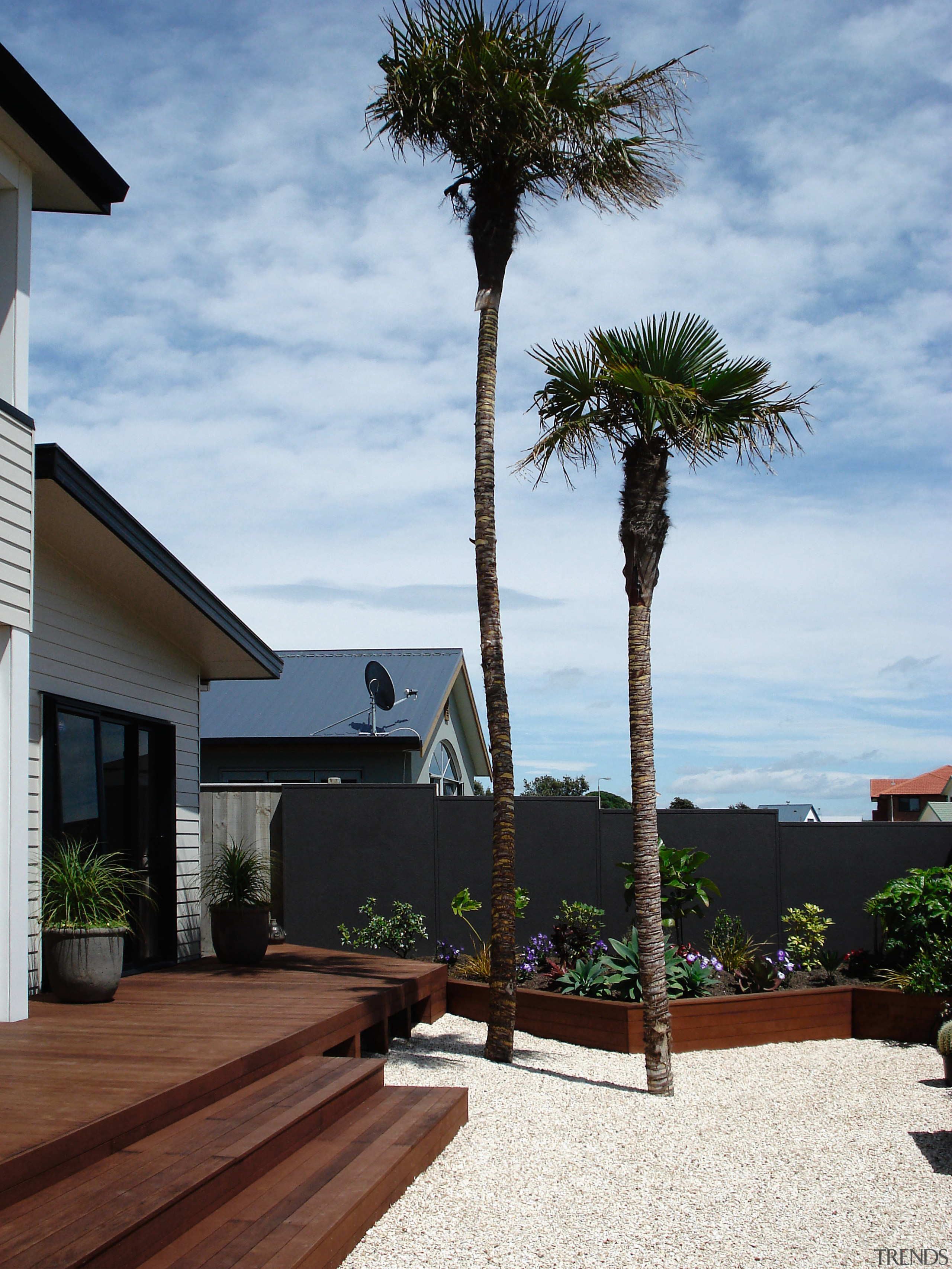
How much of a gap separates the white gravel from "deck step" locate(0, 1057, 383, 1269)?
1.68ft

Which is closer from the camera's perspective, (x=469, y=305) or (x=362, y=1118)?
(x=362, y=1118)

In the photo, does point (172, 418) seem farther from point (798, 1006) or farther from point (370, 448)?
point (798, 1006)

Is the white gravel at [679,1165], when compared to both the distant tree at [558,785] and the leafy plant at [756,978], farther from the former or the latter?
the distant tree at [558,785]

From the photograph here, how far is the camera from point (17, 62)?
17.9 feet

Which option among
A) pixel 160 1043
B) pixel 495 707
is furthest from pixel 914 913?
pixel 160 1043

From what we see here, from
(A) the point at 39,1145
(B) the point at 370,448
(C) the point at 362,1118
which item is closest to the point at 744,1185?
(C) the point at 362,1118

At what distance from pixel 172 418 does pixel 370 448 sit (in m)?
2.24

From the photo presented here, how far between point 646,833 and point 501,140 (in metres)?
4.77

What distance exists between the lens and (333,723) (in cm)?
1590

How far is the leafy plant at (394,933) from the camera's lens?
369 inches

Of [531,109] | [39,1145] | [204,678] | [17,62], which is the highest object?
[531,109]

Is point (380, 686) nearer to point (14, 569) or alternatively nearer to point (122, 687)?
point (122, 687)

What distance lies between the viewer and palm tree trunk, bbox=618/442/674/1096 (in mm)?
6586

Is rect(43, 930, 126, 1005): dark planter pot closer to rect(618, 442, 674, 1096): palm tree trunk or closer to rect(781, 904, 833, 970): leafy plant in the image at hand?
rect(618, 442, 674, 1096): palm tree trunk
